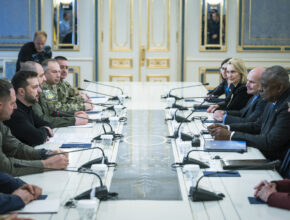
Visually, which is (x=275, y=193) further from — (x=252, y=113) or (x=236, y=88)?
(x=236, y=88)

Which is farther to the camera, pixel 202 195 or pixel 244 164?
pixel 244 164

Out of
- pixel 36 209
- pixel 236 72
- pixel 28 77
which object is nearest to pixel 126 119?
pixel 28 77

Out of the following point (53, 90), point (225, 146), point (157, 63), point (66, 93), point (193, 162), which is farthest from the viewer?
point (157, 63)

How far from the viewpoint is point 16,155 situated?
3213 mm

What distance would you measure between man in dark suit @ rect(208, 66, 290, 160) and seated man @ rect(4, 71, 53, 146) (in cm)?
128

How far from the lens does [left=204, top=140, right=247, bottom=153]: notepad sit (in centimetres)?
339

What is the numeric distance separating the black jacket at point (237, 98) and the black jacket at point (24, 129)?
2381 mm

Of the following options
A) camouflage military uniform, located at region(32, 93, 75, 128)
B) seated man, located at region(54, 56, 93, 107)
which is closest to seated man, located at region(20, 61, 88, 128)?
camouflage military uniform, located at region(32, 93, 75, 128)

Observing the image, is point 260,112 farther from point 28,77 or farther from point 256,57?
point 256,57

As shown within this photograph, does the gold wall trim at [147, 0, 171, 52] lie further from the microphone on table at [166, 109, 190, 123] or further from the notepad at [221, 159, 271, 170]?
the notepad at [221, 159, 271, 170]

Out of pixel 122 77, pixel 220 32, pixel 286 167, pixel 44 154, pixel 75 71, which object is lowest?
pixel 286 167

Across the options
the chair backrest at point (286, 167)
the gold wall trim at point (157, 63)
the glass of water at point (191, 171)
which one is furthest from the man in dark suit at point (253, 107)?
the gold wall trim at point (157, 63)

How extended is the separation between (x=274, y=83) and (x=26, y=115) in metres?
1.87

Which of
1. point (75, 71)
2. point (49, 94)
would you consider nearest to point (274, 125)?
point (49, 94)
